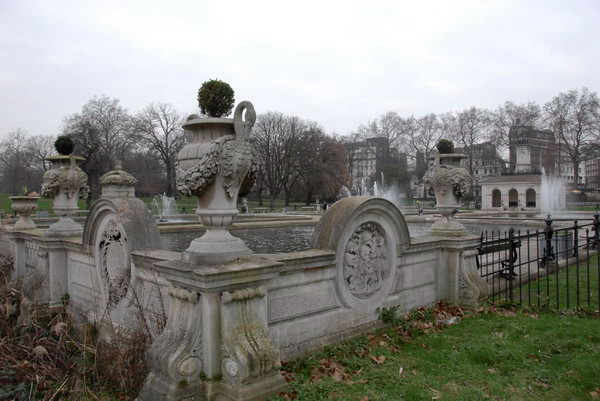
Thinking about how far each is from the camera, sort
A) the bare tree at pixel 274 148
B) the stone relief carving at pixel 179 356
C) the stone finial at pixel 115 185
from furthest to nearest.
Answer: the bare tree at pixel 274 148 → the stone finial at pixel 115 185 → the stone relief carving at pixel 179 356

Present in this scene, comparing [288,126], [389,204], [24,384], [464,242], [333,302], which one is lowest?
[24,384]

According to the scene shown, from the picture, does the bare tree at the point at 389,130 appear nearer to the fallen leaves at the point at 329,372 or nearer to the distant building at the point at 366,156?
the distant building at the point at 366,156

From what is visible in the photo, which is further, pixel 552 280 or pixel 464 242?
Answer: pixel 552 280

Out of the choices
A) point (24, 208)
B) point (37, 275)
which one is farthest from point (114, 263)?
point (24, 208)

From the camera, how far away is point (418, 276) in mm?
6453

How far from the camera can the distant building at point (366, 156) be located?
67.6 m

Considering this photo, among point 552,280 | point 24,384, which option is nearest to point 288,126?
point 552,280

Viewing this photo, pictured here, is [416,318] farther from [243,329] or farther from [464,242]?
[243,329]

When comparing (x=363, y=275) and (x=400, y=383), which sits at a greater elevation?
(x=363, y=275)

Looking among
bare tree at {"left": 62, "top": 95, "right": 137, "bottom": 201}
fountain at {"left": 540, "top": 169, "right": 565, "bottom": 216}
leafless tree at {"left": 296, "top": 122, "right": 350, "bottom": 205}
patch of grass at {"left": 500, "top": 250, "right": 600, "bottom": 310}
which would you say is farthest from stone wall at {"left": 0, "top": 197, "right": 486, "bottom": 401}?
fountain at {"left": 540, "top": 169, "right": 565, "bottom": 216}

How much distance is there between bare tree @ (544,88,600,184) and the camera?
56125mm

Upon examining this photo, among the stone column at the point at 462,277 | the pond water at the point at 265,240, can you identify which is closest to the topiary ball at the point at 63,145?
the pond water at the point at 265,240

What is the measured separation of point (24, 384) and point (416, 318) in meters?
4.79

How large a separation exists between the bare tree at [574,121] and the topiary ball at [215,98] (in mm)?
62032
